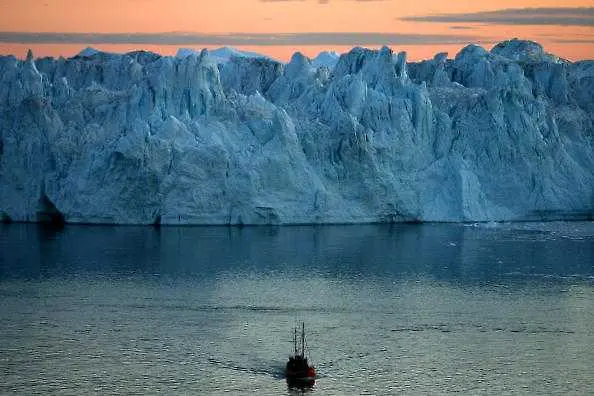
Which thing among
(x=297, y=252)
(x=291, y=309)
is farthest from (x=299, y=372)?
(x=297, y=252)

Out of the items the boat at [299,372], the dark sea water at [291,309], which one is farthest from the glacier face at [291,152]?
the boat at [299,372]

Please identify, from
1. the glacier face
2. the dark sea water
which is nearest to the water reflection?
the dark sea water

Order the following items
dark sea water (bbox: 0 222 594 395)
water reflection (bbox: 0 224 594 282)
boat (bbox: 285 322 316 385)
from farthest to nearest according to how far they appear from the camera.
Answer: water reflection (bbox: 0 224 594 282)
dark sea water (bbox: 0 222 594 395)
boat (bbox: 285 322 316 385)

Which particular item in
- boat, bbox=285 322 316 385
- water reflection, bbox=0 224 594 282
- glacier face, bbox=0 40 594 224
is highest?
glacier face, bbox=0 40 594 224

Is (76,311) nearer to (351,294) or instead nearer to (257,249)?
(351,294)

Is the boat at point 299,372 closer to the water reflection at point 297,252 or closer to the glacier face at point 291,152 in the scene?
the water reflection at point 297,252

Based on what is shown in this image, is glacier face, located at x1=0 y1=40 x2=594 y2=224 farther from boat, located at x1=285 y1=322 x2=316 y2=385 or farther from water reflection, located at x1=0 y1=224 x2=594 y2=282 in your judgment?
boat, located at x1=285 y1=322 x2=316 y2=385
